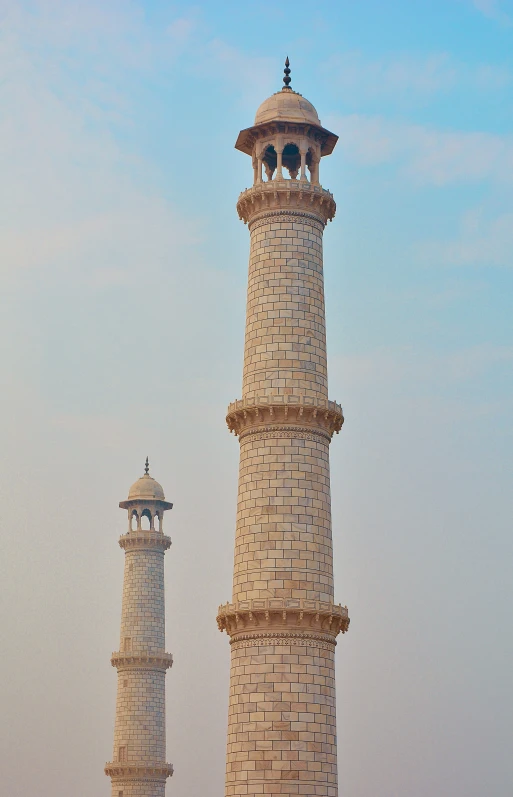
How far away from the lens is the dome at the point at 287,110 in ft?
122

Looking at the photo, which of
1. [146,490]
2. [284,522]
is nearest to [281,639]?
A: [284,522]

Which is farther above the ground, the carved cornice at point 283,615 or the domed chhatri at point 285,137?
the domed chhatri at point 285,137

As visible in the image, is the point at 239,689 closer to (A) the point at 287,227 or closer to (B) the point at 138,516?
(A) the point at 287,227

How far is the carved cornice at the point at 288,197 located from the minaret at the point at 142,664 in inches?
1284

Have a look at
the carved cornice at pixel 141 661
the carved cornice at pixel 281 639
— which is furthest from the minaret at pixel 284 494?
the carved cornice at pixel 141 661

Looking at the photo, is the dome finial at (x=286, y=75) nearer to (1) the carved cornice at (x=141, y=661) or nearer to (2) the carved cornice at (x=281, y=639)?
(2) the carved cornice at (x=281, y=639)

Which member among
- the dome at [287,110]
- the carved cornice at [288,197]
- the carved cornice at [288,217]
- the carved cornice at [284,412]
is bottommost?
the carved cornice at [284,412]

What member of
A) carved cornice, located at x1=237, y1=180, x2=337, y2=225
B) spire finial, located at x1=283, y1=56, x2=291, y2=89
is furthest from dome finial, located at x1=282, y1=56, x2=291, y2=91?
carved cornice, located at x1=237, y1=180, x2=337, y2=225

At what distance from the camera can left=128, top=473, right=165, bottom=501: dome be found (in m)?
67.7

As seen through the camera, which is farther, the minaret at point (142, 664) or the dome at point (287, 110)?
the minaret at point (142, 664)

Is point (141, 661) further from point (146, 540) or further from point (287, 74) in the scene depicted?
point (287, 74)

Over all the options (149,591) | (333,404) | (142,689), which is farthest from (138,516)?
(333,404)

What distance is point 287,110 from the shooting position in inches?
1468

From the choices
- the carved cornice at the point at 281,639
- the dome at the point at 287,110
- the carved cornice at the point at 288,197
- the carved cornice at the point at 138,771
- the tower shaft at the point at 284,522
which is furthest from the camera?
the carved cornice at the point at 138,771
